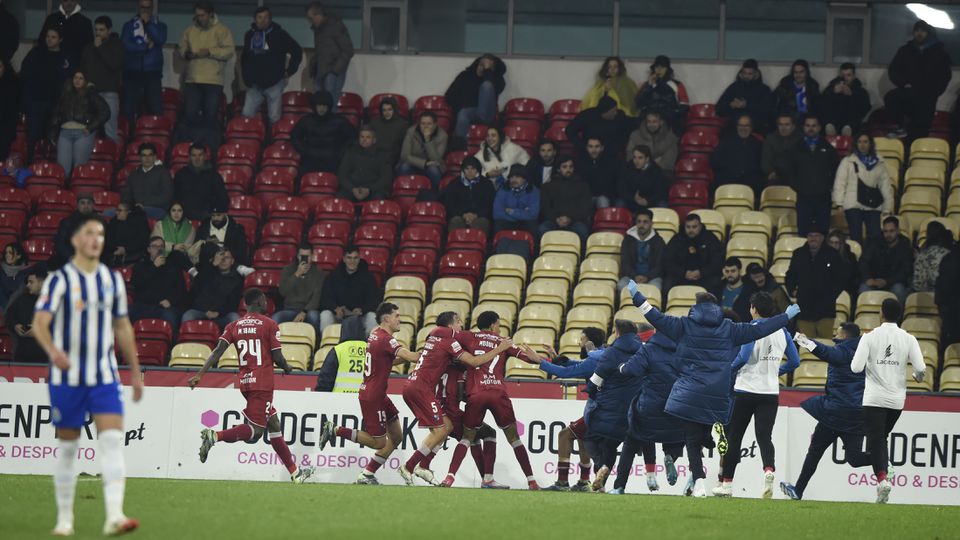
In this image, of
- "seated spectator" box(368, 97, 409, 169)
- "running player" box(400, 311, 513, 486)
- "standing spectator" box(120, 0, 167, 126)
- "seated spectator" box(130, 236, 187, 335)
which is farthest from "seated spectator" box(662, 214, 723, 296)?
"standing spectator" box(120, 0, 167, 126)

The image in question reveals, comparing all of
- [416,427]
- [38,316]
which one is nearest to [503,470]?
[416,427]

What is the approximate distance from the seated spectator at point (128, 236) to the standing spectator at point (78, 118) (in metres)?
2.70

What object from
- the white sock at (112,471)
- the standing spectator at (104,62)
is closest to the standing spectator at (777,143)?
the standing spectator at (104,62)

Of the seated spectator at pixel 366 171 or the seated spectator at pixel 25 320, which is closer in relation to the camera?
the seated spectator at pixel 25 320

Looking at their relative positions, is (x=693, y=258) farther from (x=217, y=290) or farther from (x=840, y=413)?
(x=217, y=290)

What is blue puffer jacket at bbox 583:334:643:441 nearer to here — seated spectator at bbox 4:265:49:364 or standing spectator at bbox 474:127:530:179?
standing spectator at bbox 474:127:530:179

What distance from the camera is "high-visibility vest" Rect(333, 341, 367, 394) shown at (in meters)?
18.4

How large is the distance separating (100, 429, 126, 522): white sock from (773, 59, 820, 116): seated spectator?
55.8 ft

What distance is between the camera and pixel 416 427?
60.7ft

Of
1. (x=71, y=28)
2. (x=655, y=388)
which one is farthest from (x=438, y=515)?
(x=71, y=28)

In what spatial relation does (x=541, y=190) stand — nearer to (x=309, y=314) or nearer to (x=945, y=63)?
(x=309, y=314)

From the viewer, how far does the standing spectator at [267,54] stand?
25.1 meters

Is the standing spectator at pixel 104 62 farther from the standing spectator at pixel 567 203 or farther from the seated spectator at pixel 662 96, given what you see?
the seated spectator at pixel 662 96

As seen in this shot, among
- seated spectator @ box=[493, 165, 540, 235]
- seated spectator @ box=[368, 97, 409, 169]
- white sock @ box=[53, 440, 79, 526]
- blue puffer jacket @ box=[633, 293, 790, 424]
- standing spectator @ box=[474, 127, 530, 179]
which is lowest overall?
white sock @ box=[53, 440, 79, 526]
